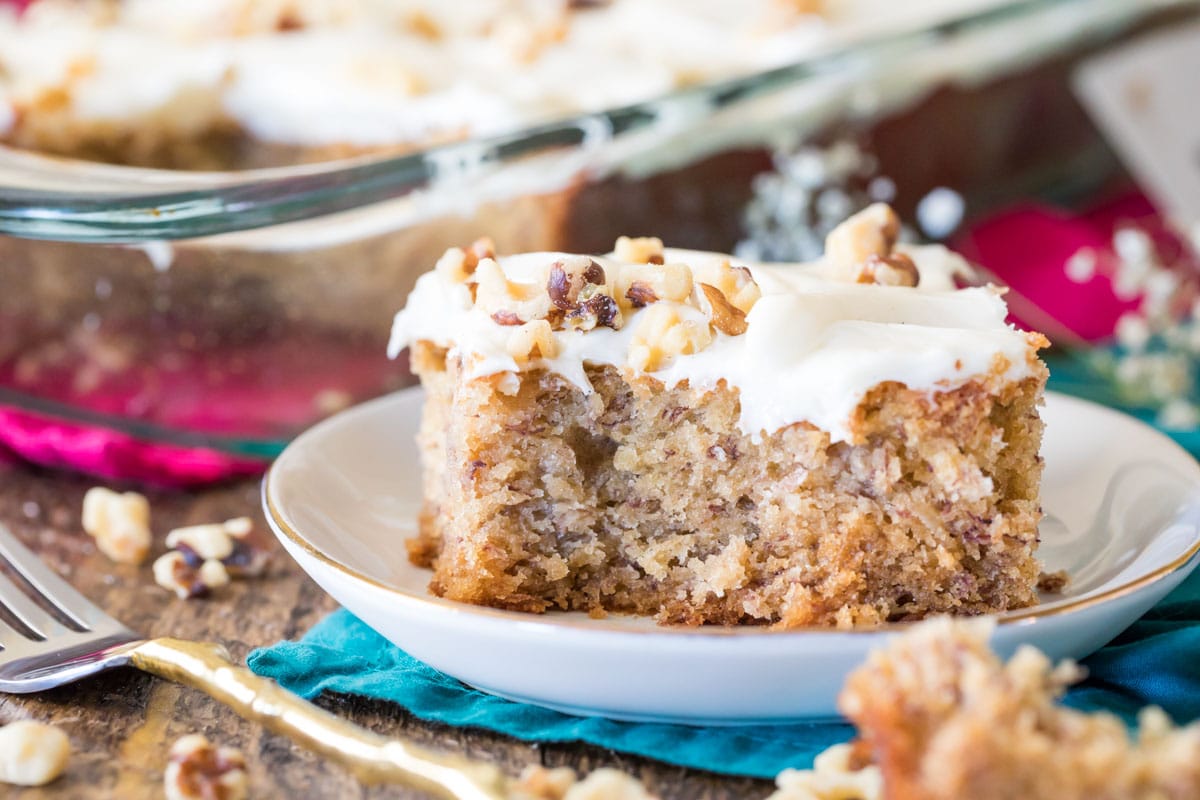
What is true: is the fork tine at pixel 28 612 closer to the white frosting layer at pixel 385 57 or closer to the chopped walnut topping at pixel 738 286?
the chopped walnut topping at pixel 738 286

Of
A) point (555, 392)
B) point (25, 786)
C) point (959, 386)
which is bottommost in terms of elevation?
point (25, 786)

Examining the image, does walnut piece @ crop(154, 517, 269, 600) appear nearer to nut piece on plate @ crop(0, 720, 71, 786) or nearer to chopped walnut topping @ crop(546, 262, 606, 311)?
nut piece on plate @ crop(0, 720, 71, 786)

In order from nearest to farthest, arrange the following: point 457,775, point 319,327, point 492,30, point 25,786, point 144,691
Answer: point 457,775 → point 25,786 → point 144,691 → point 319,327 → point 492,30

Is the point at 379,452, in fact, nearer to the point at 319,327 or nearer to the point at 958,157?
the point at 319,327

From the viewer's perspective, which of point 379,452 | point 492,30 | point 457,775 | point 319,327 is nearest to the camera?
point 457,775

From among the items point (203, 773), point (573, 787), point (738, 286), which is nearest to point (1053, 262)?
point (738, 286)

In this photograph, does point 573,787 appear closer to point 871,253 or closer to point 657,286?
point 657,286

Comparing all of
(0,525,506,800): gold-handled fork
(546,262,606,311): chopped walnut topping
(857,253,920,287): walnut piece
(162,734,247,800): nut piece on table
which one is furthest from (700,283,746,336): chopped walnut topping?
(162,734,247,800): nut piece on table

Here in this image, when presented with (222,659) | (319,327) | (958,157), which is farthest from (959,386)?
(958,157)
